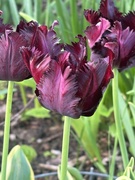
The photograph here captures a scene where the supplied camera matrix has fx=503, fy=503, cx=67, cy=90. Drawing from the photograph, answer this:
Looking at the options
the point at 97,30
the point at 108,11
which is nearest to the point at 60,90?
the point at 97,30

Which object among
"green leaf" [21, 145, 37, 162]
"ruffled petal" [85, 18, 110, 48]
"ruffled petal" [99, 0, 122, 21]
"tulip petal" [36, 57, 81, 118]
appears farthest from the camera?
"green leaf" [21, 145, 37, 162]

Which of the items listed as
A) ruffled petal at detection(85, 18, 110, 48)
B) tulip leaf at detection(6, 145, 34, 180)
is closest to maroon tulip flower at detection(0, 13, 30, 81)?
ruffled petal at detection(85, 18, 110, 48)

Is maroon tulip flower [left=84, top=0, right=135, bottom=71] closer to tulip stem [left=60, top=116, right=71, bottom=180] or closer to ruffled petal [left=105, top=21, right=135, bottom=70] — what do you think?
ruffled petal [left=105, top=21, right=135, bottom=70]

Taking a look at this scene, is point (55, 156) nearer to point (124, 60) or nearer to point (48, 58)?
point (124, 60)

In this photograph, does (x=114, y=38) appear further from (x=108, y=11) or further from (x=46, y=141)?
(x=46, y=141)

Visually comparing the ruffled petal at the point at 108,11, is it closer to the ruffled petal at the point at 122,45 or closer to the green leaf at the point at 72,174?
the ruffled petal at the point at 122,45

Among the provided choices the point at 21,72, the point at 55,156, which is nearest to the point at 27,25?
the point at 21,72

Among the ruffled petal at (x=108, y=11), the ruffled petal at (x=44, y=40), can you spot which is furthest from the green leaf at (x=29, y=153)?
the ruffled petal at (x=44, y=40)

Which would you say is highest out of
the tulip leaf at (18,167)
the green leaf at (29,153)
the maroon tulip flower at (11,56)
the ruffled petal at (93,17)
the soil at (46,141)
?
the ruffled petal at (93,17)
